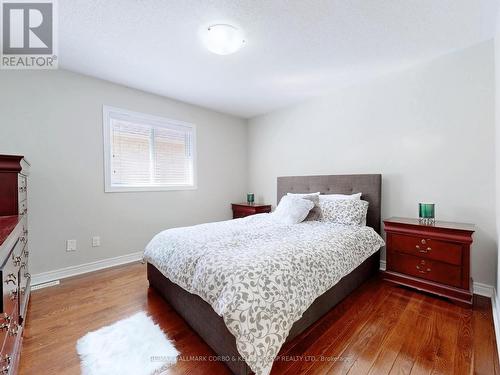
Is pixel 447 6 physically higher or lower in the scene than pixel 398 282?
higher

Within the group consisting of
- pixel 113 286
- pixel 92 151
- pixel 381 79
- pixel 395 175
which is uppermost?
pixel 381 79

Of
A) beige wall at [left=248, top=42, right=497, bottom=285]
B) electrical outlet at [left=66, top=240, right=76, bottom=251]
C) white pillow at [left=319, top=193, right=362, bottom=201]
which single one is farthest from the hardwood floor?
white pillow at [left=319, top=193, right=362, bottom=201]

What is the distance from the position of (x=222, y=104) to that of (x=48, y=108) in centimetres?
225

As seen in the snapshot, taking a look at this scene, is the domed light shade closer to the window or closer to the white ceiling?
the white ceiling

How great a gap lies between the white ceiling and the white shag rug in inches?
94.6

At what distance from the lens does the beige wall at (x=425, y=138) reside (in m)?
2.18

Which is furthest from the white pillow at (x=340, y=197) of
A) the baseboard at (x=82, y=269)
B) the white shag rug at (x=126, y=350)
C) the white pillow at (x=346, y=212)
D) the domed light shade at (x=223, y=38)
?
the baseboard at (x=82, y=269)

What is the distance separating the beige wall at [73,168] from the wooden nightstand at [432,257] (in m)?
2.93

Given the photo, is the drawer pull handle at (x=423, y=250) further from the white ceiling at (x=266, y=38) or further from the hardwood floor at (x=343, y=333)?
the white ceiling at (x=266, y=38)

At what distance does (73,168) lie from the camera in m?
2.72

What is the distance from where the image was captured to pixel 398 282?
2326 mm

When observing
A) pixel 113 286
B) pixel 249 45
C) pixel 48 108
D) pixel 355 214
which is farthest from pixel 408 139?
pixel 48 108

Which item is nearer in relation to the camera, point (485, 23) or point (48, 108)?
point (485, 23)

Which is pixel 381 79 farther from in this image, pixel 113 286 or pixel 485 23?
pixel 113 286
